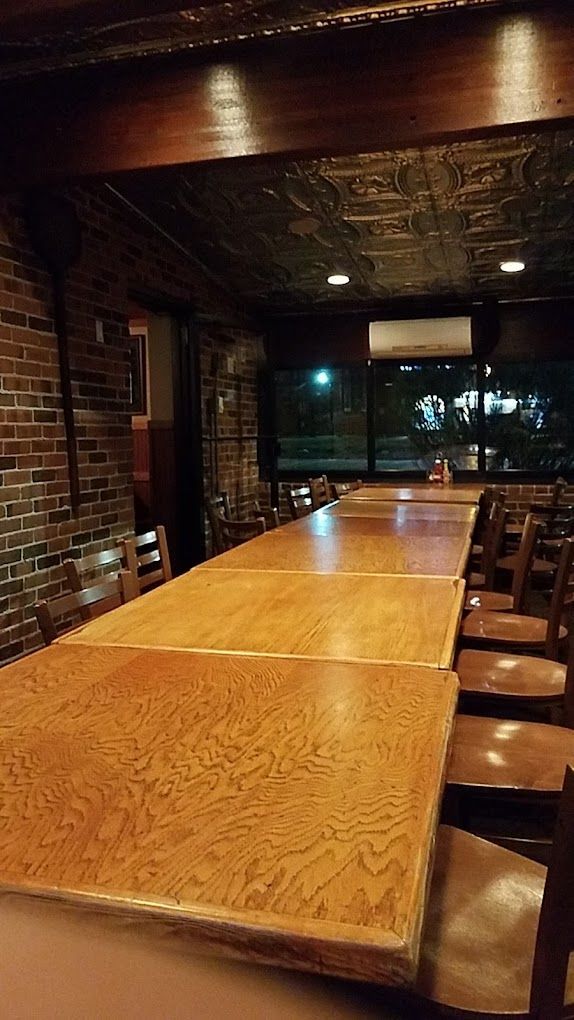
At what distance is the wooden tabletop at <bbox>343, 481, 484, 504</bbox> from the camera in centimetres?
478

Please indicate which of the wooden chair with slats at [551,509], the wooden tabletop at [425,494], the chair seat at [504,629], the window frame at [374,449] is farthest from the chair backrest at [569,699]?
the window frame at [374,449]

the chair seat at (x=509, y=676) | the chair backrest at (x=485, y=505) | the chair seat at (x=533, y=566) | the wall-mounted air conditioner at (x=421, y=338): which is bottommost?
the chair seat at (x=533, y=566)

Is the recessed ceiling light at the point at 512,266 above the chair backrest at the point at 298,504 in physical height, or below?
above

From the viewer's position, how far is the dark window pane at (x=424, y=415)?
6.86 meters

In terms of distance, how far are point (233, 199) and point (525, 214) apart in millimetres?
1669

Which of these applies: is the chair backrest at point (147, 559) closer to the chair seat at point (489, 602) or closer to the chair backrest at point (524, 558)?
the chair seat at point (489, 602)

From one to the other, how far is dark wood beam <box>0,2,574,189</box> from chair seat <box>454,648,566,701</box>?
1660 millimetres

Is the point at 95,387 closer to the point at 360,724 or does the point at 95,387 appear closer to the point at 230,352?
the point at 230,352

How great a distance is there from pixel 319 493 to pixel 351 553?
2.93m

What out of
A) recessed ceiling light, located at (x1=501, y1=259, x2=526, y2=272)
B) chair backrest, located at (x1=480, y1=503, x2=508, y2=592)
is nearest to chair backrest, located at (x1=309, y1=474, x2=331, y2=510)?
chair backrest, located at (x1=480, y1=503, x2=508, y2=592)

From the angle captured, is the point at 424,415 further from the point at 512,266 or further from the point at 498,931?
the point at 498,931

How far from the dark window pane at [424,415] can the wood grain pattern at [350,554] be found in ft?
13.3

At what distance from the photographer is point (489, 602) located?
9.91 ft

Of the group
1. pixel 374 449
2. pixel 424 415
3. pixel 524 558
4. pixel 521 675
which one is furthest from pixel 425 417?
pixel 521 675
